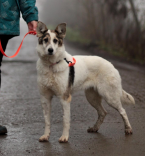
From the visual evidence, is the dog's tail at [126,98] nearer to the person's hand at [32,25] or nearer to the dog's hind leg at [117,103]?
the dog's hind leg at [117,103]

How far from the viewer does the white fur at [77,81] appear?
4.55m

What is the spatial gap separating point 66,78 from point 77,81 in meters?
0.31

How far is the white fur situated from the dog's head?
0.06 ft

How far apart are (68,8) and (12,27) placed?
1068 inches

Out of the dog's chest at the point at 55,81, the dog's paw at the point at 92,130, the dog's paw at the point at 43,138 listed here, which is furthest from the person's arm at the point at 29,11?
the dog's paw at the point at 92,130

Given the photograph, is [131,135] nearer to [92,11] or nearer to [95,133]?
[95,133]

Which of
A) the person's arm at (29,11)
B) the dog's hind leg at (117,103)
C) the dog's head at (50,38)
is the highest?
the person's arm at (29,11)

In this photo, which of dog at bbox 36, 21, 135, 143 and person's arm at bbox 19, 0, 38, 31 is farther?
person's arm at bbox 19, 0, 38, 31

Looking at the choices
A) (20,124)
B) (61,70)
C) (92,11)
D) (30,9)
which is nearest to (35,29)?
(30,9)

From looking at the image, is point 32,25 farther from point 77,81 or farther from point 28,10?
point 77,81

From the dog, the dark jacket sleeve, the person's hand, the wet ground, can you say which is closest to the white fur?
the dog

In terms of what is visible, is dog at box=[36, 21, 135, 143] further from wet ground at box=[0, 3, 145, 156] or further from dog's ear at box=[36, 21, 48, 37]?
wet ground at box=[0, 3, 145, 156]

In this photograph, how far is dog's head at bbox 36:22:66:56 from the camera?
434cm

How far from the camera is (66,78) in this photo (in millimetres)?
4594
